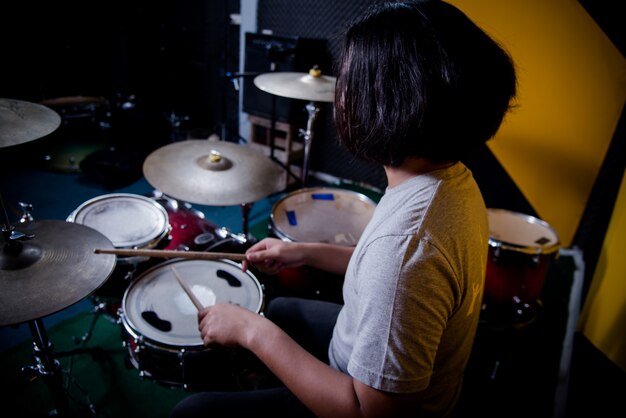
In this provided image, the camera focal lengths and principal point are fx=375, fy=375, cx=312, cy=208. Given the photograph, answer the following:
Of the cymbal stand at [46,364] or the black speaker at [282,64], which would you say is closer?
the cymbal stand at [46,364]

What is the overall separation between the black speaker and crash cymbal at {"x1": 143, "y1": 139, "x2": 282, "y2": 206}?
63.1 inches

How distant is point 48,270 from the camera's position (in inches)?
43.3

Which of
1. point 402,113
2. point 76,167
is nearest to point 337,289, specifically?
point 402,113

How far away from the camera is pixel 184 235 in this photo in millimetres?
2090

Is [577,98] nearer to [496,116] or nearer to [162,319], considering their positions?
[496,116]

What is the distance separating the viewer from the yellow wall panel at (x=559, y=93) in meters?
2.79

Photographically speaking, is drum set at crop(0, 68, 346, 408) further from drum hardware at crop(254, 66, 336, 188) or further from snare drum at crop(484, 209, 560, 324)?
snare drum at crop(484, 209, 560, 324)

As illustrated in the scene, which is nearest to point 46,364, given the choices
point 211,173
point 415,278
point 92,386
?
point 92,386

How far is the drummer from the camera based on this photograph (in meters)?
0.76

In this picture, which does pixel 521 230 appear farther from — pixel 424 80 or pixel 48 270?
pixel 48 270

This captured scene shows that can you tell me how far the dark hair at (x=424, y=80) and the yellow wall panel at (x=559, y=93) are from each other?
85.5 inches

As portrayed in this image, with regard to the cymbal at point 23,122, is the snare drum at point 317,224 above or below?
below

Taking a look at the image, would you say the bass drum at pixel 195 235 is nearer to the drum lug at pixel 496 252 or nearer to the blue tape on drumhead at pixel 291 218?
the blue tape on drumhead at pixel 291 218

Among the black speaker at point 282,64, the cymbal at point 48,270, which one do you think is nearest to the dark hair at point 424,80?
the cymbal at point 48,270
